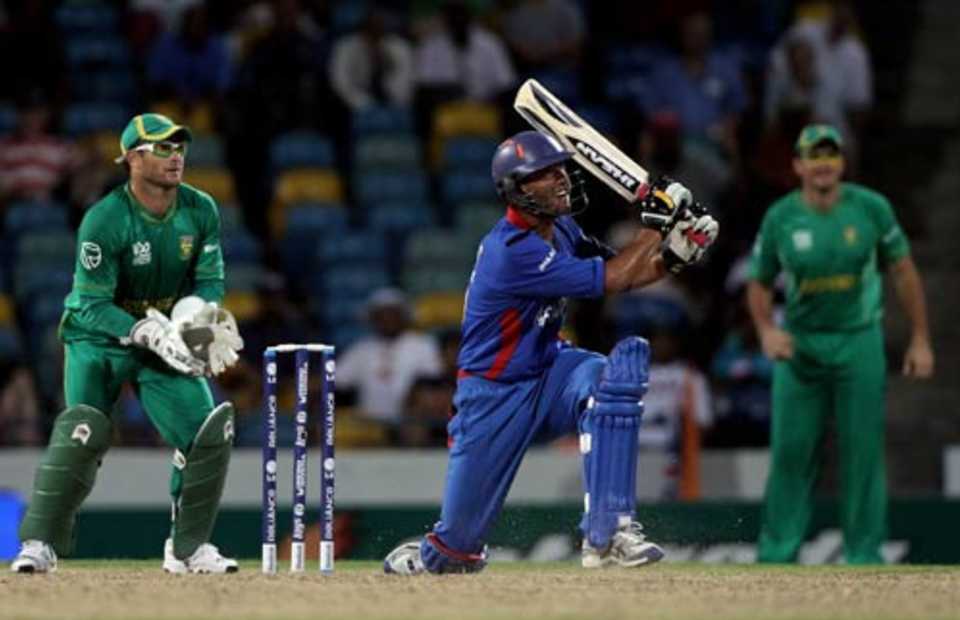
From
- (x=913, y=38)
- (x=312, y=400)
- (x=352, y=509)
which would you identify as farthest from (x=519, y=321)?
(x=913, y=38)

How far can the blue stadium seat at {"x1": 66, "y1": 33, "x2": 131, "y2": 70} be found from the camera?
17.7 meters

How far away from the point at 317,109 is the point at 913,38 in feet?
14.8

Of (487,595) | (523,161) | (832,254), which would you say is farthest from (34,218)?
(487,595)

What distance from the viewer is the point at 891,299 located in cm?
1697

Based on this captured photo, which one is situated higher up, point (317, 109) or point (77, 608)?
point (317, 109)

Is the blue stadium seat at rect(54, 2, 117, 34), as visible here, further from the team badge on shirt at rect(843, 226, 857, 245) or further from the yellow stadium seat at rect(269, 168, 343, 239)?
the team badge on shirt at rect(843, 226, 857, 245)

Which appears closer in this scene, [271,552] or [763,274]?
[271,552]

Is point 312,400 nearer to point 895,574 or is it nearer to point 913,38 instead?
point 895,574

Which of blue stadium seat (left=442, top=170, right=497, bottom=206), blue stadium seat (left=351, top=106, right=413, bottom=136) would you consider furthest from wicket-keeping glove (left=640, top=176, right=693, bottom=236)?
blue stadium seat (left=351, top=106, right=413, bottom=136)

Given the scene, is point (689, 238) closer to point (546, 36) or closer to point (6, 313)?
point (6, 313)

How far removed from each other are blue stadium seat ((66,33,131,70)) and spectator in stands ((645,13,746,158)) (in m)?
3.51

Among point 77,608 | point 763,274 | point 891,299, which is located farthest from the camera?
point 891,299

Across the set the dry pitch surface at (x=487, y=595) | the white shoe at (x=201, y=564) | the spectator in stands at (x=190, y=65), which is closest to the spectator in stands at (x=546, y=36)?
the spectator in stands at (x=190, y=65)

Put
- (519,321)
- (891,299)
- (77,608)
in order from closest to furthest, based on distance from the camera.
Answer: (77,608)
(519,321)
(891,299)
